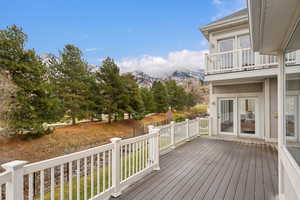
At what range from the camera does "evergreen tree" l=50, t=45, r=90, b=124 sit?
12359 mm

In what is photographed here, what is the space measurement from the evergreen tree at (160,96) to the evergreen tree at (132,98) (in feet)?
20.5

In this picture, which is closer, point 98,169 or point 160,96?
point 98,169

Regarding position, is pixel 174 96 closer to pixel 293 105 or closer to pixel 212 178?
pixel 212 178

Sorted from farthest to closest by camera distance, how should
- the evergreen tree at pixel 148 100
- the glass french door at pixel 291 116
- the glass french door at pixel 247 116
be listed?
the evergreen tree at pixel 148 100 < the glass french door at pixel 247 116 < the glass french door at pixel 291 116

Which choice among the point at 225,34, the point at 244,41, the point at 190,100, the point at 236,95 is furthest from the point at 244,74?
the point at 190,100

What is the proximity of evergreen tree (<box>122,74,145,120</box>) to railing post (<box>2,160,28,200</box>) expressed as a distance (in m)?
12.9

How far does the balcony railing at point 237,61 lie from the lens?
628 cm

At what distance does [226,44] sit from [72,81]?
1154 cm

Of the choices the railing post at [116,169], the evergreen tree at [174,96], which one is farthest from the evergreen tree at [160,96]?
the railing post at [116,169]

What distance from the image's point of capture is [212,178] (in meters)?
3.40

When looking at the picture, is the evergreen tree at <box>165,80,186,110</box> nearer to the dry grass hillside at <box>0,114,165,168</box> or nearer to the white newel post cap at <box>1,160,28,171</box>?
the dry grass hillside at <box>0,114,165,168</box>

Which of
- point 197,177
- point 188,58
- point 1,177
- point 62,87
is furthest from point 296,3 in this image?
point 188,58

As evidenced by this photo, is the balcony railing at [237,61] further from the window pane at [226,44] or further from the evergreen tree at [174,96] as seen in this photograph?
the evergreen tree at [174,96]

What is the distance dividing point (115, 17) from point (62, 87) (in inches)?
402
